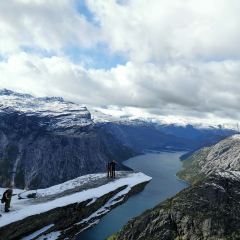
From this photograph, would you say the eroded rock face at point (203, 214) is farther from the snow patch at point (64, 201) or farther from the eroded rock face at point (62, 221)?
the eroded rock face at point (62, 221)

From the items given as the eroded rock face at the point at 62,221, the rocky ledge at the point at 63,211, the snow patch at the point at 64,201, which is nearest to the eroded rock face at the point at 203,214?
the snow patch at the point at 64,201

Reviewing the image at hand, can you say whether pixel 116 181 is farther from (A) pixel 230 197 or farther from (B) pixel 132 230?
(B) pixel 132 230

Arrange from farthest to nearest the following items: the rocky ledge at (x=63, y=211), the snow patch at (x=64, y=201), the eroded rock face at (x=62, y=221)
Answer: the snow patch at (x=64, y=201), the rocky ledge at (x=63, y=211), the eroded rock face at (x=62, y=221)

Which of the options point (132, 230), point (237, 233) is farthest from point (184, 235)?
point (132, 230)

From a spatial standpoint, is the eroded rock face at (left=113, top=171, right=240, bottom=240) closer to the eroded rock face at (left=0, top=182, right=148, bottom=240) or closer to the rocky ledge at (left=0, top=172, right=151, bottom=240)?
the rocky ledge at (left=0, top=172, right=151, bottom=240)

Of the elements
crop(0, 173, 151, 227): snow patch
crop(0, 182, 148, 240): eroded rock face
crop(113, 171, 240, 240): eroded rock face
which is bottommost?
crop(113, 171, 240, 240): eroded rock face

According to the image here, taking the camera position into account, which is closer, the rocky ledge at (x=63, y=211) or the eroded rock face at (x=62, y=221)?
the eroded rock face at (x=62, y=221)

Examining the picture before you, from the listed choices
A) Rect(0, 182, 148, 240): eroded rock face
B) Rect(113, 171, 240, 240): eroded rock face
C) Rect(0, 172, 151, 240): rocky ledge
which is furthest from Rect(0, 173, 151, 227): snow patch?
Rect(113, 171, 240, 240): eroded rock face

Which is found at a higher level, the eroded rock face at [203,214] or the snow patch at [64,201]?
the snow patch at [64,201]
